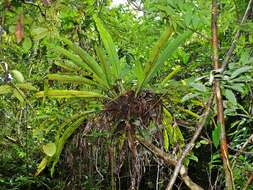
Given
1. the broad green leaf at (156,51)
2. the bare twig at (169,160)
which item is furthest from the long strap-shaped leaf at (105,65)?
the bare twig at (169,160)

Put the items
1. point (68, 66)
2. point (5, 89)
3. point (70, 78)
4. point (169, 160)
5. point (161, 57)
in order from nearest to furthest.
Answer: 1. point (5, 89)
2. point (169, 160)
3. point (161, 57)
4. point (70, 78)
5. point (68, 66)

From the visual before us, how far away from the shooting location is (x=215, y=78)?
1265mm

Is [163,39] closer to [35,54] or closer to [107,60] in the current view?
[107,60]

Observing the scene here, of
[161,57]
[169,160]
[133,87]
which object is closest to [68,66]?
[133,87]

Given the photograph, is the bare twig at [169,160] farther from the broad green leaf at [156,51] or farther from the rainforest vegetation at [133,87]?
the broad green leaf at [156,51]

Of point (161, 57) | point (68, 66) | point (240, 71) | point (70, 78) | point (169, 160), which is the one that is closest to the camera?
point (240, 71)

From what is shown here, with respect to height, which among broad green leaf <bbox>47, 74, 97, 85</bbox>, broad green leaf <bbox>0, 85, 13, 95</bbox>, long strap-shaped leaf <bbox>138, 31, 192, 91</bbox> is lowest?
broad green leaf <bbox>0, 85, 13, 95</bbox>

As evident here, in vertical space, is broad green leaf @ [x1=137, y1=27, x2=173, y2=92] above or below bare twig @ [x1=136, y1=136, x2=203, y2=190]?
above

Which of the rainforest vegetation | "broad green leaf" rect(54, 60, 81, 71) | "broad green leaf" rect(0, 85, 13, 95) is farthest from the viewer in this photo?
"broad green leaf" rect(54, 60, 81, 71)

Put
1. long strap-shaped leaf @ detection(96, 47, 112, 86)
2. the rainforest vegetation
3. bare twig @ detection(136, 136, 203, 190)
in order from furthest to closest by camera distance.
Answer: long strap-shaped leaf @ detection(96, 47, 112, 86) → bare twig @ detection(136, 136, 203, 190) → the rainforest vegetation

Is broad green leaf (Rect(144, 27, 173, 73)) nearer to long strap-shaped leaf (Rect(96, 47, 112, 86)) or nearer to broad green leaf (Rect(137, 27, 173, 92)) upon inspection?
broad green leaf (Rect(137, 27, 173, 92))

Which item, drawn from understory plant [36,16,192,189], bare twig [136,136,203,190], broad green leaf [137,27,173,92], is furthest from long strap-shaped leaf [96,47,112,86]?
bare twig [136,136,203,190]

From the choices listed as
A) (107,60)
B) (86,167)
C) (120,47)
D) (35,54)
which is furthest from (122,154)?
(35,54)

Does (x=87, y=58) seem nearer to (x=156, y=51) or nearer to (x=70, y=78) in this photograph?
(x=70, y=78)
